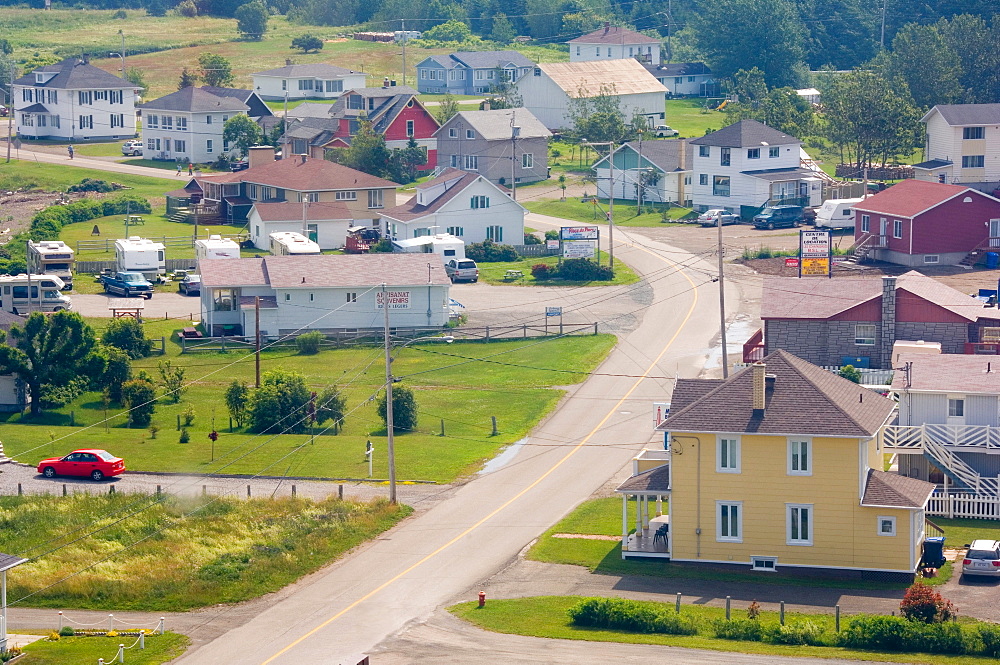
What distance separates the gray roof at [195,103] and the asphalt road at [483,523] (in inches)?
2454

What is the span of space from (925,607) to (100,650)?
2178 centimetres

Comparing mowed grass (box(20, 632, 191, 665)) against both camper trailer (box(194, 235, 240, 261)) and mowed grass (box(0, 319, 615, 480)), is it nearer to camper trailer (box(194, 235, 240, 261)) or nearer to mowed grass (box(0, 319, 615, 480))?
mowed grass (box(0, 319, 615, 480))

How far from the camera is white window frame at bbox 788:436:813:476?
1861 inches

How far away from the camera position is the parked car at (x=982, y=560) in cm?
4616

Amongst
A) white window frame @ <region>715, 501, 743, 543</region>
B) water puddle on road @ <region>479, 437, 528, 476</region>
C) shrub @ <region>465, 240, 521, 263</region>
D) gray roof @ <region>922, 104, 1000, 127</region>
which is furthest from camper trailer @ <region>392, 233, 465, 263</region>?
white window frame @ <region>715, 501, 743, 543</region>

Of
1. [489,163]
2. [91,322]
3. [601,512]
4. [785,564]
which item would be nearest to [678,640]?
[785,564]

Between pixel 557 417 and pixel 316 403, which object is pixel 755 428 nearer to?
pixel 557 417

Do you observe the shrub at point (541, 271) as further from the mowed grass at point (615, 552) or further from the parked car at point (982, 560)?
the parked car at point (982, 560)

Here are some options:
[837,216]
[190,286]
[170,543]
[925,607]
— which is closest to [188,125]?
[190,286]

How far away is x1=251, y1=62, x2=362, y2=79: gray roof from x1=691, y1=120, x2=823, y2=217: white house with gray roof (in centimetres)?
5930

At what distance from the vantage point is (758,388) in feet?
157

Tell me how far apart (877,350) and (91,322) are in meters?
39.8

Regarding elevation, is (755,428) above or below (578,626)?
above

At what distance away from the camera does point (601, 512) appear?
177ft
